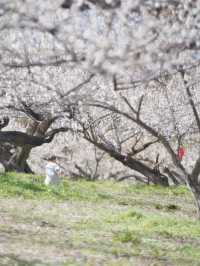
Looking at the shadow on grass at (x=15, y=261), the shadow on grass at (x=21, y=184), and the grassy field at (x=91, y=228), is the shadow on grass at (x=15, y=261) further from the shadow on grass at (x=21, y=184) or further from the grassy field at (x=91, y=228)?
the shadow on grass at (x=21, y=184)

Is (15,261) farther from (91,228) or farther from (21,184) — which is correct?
(21,184)

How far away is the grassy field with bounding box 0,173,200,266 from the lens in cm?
885

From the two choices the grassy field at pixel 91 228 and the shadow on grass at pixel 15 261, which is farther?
the grassy field at pixel 91 228

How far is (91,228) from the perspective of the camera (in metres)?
11.0

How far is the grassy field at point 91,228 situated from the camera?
29.0 ft

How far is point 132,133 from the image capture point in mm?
23672

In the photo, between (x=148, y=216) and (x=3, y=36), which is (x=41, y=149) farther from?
(x=3, y=36)

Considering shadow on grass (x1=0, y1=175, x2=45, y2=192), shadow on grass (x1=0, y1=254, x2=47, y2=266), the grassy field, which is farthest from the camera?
shadow on grass (x1=0, y1=175, x2=45, y2=192)

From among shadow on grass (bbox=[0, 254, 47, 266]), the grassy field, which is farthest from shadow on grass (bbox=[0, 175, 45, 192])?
shadow on grass (bbox=[0, 254, 47, 266])

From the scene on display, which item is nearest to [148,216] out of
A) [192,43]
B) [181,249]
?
[181,249]

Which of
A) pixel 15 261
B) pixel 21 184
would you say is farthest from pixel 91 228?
pixel 21 184

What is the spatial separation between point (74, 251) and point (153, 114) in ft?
34.8

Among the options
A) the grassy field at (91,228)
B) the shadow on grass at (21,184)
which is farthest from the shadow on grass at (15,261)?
the shadow on grass at (21,184)

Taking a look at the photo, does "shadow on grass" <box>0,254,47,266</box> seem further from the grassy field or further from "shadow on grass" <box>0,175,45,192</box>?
"shadow on grass" <box>0,175,45,192</box>
